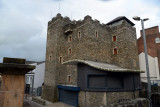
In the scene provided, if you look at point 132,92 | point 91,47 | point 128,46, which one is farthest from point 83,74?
point 128,46

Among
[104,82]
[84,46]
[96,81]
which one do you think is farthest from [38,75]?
[104,82]

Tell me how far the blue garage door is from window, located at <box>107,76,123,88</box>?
4.76 metres

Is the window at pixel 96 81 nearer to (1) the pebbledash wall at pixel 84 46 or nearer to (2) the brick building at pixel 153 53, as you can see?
(1) the pebbledash wall at pixel 84 46

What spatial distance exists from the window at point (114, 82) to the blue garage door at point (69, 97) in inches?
187

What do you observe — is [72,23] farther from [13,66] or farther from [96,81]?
[13,66]

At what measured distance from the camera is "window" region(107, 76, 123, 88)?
13714 millimetres

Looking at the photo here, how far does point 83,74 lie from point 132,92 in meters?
6.80

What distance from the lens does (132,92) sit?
15.1 metres

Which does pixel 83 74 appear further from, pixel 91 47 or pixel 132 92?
pixel 132 92

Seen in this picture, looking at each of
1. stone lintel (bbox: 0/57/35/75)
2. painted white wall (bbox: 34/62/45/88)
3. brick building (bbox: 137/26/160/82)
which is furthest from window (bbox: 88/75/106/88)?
painted white wall (bbox: 34/62/45/88)


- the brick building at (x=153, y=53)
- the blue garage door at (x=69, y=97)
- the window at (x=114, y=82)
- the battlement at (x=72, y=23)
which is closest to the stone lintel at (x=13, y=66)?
the window at (x=114, y=82)

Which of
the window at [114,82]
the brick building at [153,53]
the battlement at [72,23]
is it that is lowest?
the window at [114,82]

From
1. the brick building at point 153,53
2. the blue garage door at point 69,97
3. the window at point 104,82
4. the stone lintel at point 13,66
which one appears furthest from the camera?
the brick building at point 153,53

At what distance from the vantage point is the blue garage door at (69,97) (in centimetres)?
1579
